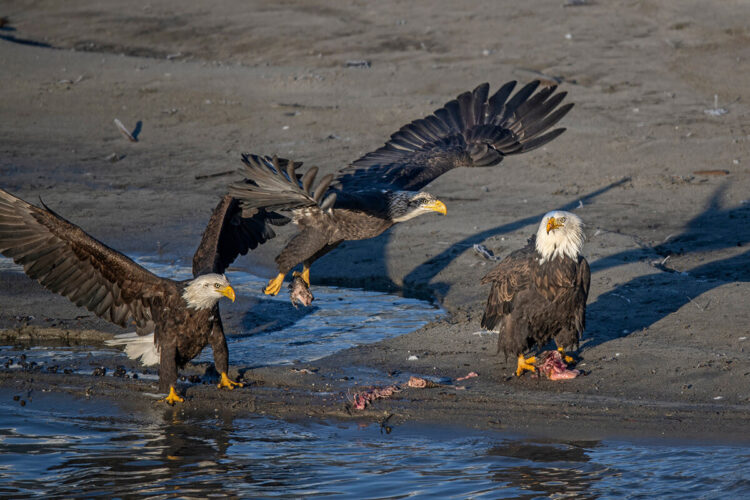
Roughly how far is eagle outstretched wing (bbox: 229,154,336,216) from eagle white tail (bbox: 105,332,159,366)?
1125 millimetres

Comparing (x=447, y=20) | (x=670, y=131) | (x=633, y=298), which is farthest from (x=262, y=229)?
(x=447, y=20)

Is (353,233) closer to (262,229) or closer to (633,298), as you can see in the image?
(262,229)

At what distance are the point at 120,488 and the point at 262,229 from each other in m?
2.61

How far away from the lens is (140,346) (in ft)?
21.5

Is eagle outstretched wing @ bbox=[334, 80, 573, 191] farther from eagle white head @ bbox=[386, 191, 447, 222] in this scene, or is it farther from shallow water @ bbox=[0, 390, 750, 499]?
shallow water @ bbox=[0, 390, 750, 499]

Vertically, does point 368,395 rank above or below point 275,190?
below

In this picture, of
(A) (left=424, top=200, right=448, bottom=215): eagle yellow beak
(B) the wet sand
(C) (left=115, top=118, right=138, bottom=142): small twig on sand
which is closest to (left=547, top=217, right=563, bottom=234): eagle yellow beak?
(B) the wet sand

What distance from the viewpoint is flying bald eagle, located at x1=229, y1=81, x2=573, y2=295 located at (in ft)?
20.2

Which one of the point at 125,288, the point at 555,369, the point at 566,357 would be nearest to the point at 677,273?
the point at 566,357

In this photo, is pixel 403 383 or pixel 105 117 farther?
pixel 105 117

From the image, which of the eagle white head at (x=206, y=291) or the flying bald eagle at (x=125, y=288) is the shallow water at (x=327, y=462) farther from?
the eagle white head at (x=206, y=291)

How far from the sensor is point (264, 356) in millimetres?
6926

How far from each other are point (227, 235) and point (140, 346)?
1078mm

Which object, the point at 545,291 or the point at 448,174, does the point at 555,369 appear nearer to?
the point at 545,291
